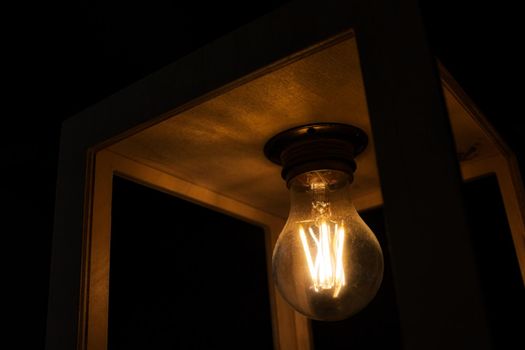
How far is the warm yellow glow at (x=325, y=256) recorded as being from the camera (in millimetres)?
638

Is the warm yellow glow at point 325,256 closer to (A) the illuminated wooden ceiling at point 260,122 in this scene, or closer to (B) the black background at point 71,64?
(A) the illuminated wooden ceiling at point 260,122

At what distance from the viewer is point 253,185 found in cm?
77

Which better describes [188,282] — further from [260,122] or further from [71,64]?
[71,64]

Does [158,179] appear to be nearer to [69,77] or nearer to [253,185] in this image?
[253,185]

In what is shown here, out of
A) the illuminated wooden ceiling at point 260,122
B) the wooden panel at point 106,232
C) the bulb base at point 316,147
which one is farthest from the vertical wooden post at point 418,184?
the wooden panel at point 106,232

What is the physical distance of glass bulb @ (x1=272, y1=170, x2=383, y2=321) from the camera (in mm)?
630

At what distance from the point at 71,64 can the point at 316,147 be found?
0.62m

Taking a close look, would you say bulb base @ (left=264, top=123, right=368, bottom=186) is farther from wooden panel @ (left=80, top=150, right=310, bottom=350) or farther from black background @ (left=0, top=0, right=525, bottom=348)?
black background @ (left=0, top=0, right=525, bottom=348)

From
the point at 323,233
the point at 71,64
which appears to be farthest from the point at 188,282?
the point at 71,64

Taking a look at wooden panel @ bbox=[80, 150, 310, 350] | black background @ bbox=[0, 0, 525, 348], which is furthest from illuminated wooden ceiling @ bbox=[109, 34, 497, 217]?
black background @ bbox=[0, 0, 525, 348]

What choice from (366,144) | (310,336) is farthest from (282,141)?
(310,336)

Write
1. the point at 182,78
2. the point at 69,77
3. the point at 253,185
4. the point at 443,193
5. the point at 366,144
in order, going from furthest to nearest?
1. the point at 69,77
2. the point at 253,185
3. the point at 366,144
4. the point at 182,78
5. the point at 443,193

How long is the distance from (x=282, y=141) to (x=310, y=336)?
35cm

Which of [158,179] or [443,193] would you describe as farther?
[158,179]
